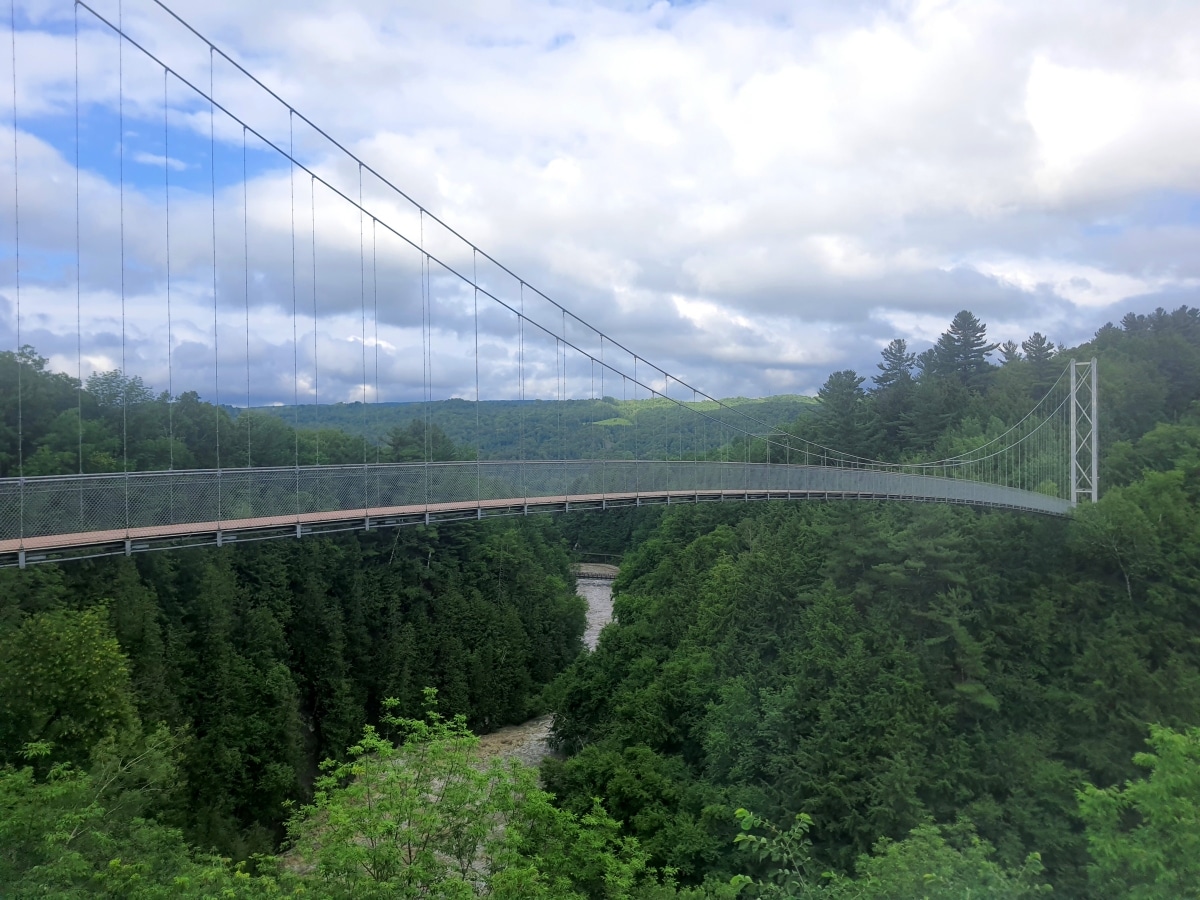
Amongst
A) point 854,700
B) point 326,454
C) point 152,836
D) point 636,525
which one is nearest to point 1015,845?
point 854,700

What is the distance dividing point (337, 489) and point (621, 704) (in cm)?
1130

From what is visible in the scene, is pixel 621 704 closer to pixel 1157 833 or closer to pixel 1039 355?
pixel 1157 833

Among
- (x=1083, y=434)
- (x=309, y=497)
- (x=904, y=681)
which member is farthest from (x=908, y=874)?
(x=1083, y=434)

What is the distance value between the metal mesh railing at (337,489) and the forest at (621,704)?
55.3 inches

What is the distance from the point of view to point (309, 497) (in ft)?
38.0

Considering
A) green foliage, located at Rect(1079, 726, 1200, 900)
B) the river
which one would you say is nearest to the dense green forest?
the river

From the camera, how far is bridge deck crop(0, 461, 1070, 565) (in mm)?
8719

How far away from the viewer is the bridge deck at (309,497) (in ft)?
28.6

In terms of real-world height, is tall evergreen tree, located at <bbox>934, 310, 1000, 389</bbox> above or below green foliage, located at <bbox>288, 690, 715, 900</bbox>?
above

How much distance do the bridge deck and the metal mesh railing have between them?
15 millimetres

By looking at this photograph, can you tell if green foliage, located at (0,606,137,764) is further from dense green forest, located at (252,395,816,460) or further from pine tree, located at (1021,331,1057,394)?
pine tree, located at (1021,331,1057,394)

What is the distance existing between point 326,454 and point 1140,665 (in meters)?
26.3

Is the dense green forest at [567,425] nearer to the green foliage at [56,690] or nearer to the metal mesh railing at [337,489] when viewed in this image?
the metal mesh railing at [337,489]

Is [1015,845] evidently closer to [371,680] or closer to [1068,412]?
[371,680]
